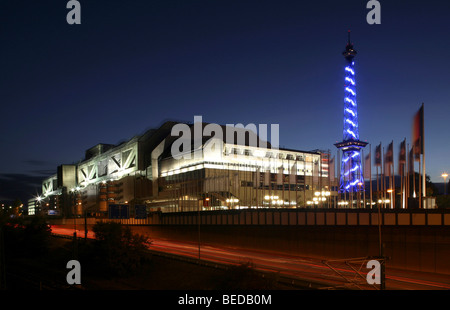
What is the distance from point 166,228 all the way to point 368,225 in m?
42.8

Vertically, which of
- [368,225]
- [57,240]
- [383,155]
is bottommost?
[57,240]

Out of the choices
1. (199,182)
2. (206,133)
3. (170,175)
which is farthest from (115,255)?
(206,133)

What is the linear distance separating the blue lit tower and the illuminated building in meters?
15.3

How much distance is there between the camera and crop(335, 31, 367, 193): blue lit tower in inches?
5994

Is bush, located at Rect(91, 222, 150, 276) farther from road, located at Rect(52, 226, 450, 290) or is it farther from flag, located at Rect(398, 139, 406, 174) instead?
flag, located at Rect(398, 139, 406, 174)

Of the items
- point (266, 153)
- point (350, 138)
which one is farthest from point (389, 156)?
point (350, 138)

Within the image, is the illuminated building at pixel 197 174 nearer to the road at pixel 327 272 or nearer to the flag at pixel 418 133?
the road at pixel 327 272

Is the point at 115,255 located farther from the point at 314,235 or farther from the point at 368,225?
the point at 368,225

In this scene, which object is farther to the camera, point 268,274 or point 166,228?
point 166,228

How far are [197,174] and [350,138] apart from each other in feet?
215

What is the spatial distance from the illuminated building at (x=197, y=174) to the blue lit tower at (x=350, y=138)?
15307 mm

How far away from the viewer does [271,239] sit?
56406 mm

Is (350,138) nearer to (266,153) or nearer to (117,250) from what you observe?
(266,153)

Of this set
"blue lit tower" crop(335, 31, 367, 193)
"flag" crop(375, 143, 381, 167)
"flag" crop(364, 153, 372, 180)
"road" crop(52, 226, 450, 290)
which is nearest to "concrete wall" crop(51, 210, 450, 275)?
"road" crop(52, 226, 450, 290)
